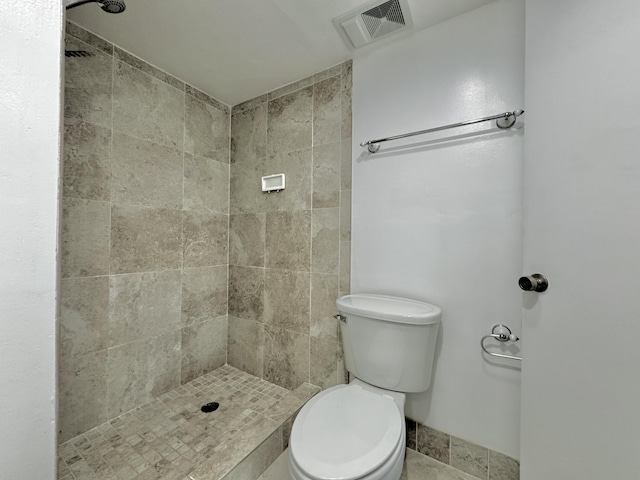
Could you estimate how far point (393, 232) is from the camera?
4.41ft

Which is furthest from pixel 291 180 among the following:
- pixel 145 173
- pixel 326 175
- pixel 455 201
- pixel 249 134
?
pixel 455 201

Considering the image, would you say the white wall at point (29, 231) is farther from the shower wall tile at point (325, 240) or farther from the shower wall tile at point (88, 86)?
the shower wall tile at point (325, 240)

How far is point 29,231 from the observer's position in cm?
43

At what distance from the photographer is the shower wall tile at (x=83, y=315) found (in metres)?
1.23

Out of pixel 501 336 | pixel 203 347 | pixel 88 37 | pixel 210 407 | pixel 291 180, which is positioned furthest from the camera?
pixel 203 347

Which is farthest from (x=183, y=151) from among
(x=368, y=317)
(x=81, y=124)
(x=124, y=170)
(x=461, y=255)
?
(x=461, y=255)

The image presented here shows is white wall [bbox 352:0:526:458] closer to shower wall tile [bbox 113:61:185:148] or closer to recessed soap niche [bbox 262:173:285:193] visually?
recessed soap niche [bbox 262:173:285:193]

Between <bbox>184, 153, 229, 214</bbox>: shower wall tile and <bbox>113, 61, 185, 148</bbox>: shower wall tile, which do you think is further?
<bbox>184, 153, 229, 214</bbox>: shower wall tile

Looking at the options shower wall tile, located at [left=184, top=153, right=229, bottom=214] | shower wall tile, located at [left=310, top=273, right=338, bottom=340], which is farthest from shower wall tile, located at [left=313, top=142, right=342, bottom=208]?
shower wall tile, located at [left=184, top=153, right=229, bottom=214]

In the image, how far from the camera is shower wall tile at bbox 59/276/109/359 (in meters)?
1.23

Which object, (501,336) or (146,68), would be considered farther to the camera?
(146,68)

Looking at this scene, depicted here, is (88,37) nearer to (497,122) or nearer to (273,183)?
(273,183)

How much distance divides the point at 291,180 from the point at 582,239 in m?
1.38

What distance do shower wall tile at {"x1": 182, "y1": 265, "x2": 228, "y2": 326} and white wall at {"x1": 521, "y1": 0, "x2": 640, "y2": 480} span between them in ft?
5.80
